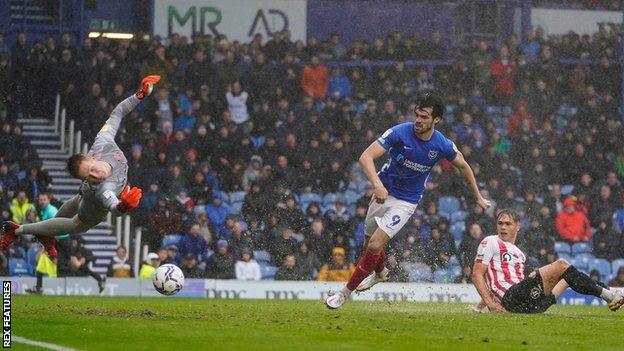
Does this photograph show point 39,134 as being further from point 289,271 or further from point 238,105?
point 289,271

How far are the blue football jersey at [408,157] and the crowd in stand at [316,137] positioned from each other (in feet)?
30.5

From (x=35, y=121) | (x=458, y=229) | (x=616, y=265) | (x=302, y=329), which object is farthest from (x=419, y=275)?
(x=302, y=329)

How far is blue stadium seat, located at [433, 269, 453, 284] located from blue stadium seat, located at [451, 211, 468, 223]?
6.44 ft

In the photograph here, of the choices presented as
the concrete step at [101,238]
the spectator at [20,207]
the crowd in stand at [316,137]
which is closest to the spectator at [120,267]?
the crowd in stand at [316,137]

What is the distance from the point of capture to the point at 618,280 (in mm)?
26547

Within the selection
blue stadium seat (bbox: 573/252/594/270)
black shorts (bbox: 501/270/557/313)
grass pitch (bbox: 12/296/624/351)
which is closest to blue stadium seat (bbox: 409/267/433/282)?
blue stadium seat (bbox: 573/252/594/270)

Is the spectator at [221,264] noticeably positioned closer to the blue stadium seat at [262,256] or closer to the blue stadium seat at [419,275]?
the blue stadium seat at [262,256]

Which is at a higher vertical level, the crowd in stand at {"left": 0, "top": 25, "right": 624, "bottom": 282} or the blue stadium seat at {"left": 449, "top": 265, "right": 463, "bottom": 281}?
the crowd in stand at {"left": 0, "top": 25, "right": 624, "bottom": 282}

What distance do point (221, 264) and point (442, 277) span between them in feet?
13.6

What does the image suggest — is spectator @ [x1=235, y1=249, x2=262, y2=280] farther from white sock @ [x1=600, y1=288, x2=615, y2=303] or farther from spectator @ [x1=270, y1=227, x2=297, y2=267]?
white sock @ [x1=600, y1=288, x2=615, y2=303]

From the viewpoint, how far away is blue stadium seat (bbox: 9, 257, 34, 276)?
24.1 m

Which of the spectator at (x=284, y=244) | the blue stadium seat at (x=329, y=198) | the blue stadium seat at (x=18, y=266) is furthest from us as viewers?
the blue stadium seat at (x=329, y=198)

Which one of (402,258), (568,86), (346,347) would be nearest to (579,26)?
(568,86)

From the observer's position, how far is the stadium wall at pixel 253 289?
23234 mm
